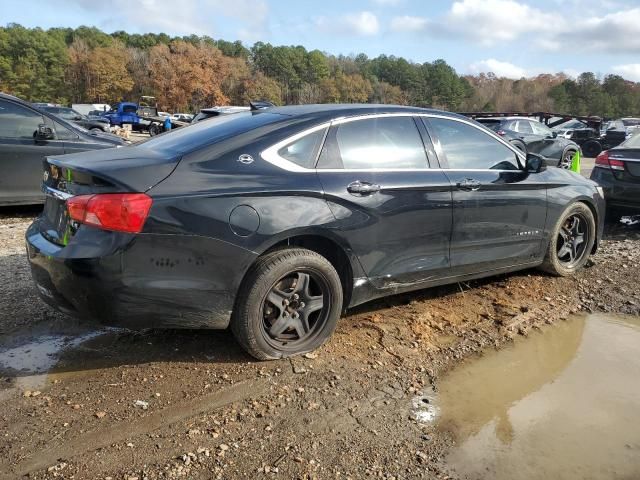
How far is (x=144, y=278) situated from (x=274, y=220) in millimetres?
786

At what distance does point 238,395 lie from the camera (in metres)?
3.03

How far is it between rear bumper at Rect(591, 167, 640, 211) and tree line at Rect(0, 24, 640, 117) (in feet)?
271

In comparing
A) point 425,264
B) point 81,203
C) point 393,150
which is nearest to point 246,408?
point 81,203

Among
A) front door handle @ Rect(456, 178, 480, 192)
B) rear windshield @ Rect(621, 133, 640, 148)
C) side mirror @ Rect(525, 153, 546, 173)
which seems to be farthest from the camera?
rear windshield @ Rect(621, 133, 640, 148)

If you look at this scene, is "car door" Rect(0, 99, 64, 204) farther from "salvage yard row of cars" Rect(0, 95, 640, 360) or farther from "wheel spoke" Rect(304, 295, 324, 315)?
"wheel spoke" Rect(304, 295, 324, 315)

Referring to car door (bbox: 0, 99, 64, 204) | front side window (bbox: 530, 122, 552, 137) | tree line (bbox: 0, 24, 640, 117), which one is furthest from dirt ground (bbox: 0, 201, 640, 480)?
tree line (bbox: 0, 24, 640, 117)

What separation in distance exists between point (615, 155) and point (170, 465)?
6.85m

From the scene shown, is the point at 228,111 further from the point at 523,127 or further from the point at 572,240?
the point at 523,127

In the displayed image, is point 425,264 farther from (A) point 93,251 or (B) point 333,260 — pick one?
(A) point 93,251

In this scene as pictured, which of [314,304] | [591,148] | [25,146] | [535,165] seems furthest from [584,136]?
[314,304]

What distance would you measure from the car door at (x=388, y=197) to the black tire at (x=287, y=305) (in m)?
0.31

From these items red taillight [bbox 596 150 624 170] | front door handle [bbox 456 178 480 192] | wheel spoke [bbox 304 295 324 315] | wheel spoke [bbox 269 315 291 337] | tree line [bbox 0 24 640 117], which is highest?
tree line [bbox 0 24 640 117]

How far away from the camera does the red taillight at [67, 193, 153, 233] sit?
2861 mm

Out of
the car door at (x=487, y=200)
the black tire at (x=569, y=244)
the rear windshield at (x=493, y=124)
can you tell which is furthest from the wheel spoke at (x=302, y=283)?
the rear windshield at (x=493, y=124)
